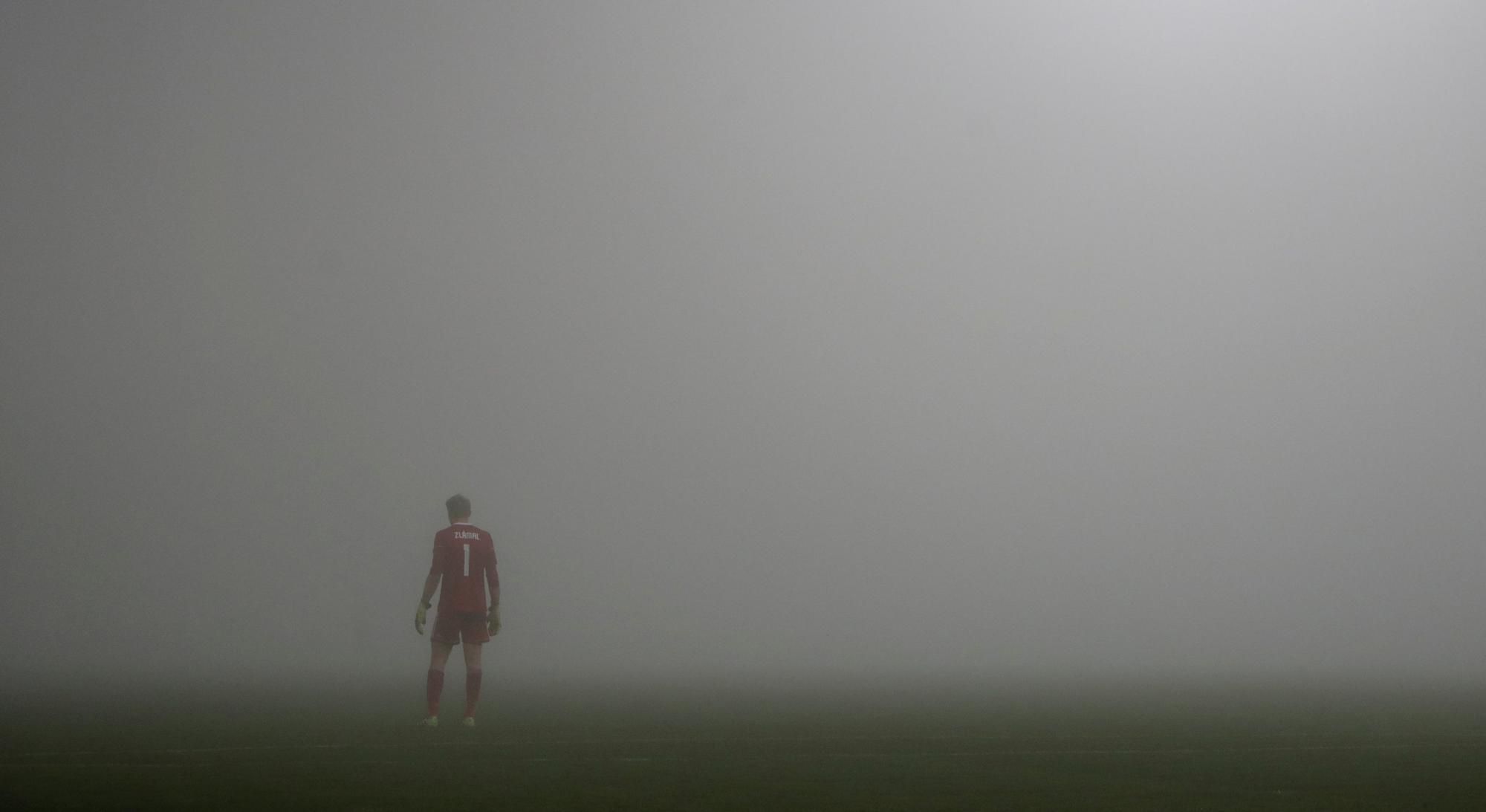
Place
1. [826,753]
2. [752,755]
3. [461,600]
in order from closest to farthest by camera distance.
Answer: [752,755]
[826,753]
[461,600]

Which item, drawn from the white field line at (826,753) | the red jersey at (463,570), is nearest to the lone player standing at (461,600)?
the red jersey at (463,570)

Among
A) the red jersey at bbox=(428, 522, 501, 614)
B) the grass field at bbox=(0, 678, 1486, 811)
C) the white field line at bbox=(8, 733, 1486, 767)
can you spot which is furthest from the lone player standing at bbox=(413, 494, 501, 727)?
the white field line at bbox=(8, 733, 1486, 767)

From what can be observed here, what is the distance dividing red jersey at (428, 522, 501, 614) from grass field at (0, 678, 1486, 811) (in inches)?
26.9

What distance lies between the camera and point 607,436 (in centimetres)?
2061

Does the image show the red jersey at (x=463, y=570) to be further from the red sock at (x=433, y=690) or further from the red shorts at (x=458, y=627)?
the red sock at (x=433, y=690)

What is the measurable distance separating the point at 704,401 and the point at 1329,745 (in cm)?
1515

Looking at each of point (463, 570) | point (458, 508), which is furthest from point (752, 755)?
point (458, 508)

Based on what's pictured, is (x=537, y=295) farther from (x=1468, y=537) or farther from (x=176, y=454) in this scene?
(x=1468, y=537)

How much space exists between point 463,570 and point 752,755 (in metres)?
2.49

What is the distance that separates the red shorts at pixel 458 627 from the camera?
25.8ft

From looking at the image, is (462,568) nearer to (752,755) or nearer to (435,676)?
(435,676)

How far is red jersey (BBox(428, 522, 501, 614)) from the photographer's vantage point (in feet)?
25.8

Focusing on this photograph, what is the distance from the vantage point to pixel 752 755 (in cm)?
606

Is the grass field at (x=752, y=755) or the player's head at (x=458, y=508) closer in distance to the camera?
the grass field at (x=752, y=755)
